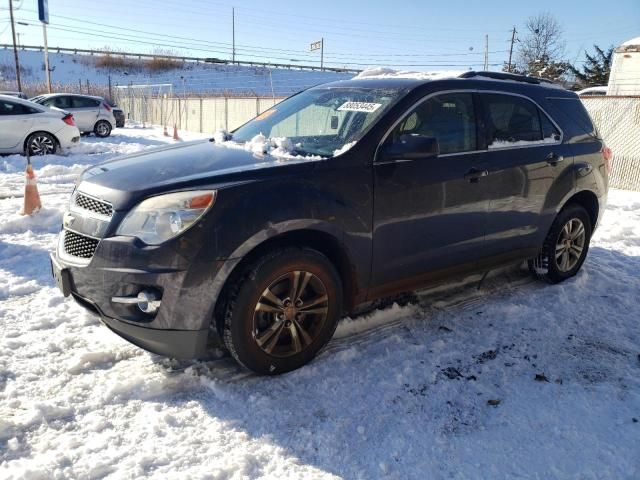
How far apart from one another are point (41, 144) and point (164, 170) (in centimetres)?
1128

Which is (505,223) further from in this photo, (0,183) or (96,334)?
(0,183)

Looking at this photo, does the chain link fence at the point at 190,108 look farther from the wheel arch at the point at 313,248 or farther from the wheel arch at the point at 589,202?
the wheel arch at the point at 313,248

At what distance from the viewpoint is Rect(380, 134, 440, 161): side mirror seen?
11.1 ft

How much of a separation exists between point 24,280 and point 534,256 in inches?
182

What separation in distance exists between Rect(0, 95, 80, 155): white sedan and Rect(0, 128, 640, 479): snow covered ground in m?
9.29

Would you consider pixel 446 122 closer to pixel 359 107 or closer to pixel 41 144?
pixel 359 107

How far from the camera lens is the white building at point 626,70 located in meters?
18.1

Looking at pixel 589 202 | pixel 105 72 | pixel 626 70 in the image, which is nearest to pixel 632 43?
pixel 626 70

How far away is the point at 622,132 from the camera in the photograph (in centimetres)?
1070

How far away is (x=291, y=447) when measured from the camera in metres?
2.66

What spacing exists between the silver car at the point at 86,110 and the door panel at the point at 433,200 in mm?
18579

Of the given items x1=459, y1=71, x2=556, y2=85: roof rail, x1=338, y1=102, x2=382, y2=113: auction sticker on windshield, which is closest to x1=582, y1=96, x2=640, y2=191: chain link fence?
x1=459, y1=71, x2=556, y2=85: roof rail

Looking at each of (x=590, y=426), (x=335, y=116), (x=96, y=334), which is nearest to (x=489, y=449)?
(x=590, y=426)

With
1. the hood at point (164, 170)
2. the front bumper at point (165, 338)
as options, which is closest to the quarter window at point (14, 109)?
the hood at point (164, 170)
